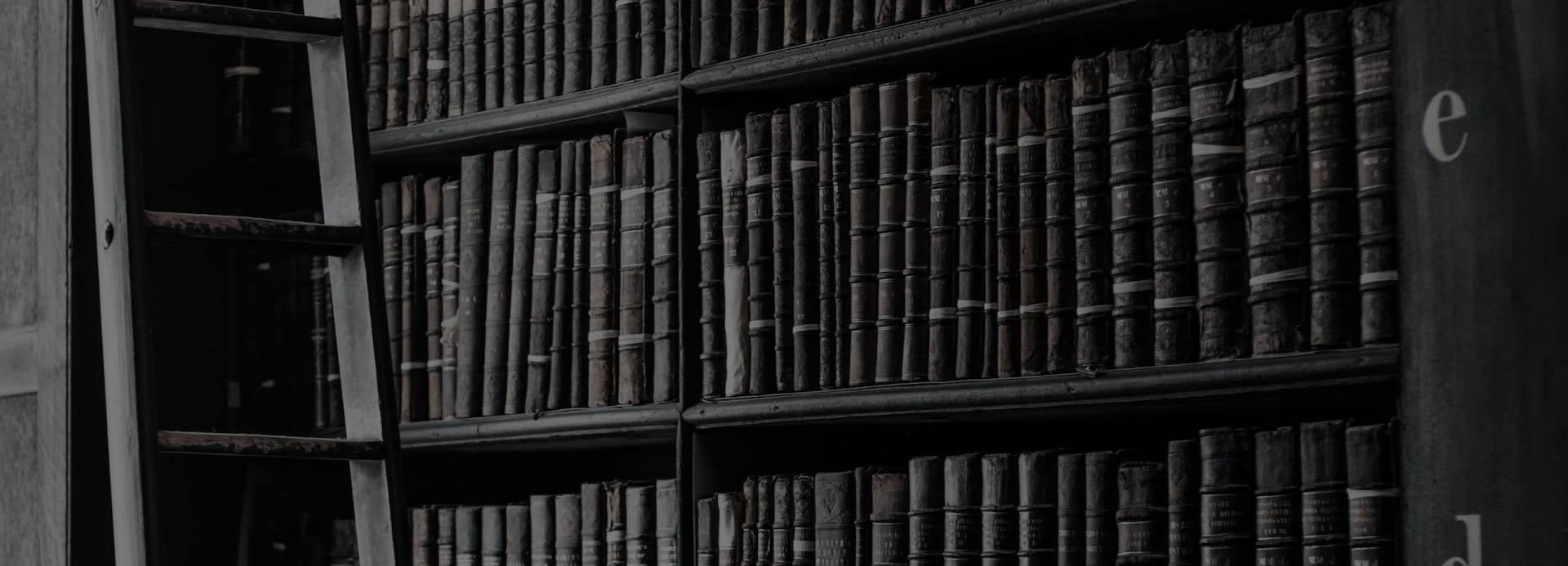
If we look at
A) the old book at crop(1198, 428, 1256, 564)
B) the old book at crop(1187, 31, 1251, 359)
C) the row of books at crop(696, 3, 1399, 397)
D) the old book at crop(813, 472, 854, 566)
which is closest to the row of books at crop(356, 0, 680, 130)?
the row of books at crop(696, 3, 1399, 397)

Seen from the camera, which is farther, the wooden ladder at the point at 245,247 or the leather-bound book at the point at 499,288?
the leather-bound book at the point at 499,288

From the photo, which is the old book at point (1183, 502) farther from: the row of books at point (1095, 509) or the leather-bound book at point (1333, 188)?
the leather-bound book at point (1333, 188)

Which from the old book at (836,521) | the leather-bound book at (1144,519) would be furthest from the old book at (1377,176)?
the old book at (836,521)

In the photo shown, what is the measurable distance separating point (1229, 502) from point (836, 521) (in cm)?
41

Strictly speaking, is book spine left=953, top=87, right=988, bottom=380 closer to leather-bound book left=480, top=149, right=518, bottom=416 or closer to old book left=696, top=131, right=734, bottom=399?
old book left=696, top=131, right=734, bottom=399

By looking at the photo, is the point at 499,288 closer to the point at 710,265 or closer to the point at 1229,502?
the point at 710,265

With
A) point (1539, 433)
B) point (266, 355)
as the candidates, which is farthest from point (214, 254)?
point (1539, 433)

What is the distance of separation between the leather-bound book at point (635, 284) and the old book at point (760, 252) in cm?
14

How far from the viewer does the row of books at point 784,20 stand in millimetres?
1701

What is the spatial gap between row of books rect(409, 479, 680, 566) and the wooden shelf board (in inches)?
4.9

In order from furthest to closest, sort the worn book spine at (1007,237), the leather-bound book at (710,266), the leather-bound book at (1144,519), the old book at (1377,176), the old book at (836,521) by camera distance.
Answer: the leather-bound book at (710,266) → the old book at (836,521) → the worn book spine at (1007,237) → the leather-bound book at (1144,519) → the old book at (1377,176)

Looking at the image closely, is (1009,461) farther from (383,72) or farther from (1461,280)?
(383,72)

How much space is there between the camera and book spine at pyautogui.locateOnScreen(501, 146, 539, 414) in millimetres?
1978

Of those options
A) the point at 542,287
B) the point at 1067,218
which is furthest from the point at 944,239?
the point at 542,287
